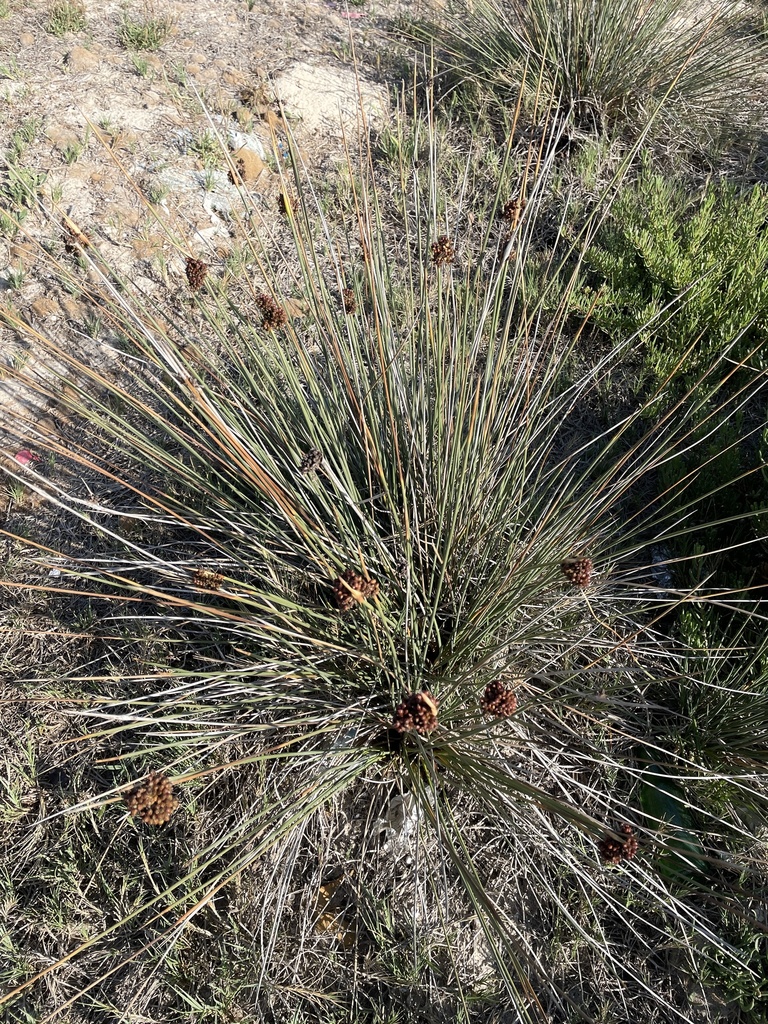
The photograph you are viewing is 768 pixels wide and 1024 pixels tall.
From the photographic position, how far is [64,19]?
12.1 feet

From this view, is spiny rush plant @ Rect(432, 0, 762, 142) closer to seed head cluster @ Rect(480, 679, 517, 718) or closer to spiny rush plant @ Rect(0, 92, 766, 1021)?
spiny rush plant @ Rect(0, 92, 766, 1021)

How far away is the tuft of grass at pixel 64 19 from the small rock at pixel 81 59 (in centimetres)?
16

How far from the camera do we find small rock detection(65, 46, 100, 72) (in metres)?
3.55

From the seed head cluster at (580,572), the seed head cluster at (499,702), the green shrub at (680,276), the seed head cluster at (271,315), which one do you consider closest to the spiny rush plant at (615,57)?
the green shrub at (680,276)

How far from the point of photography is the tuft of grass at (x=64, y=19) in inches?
144

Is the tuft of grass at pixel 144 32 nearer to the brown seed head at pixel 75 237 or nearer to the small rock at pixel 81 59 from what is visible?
the small rock at pixel 81 59

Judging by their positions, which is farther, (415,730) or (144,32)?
(144,32)

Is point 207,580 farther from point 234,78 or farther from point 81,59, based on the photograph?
point 81,59

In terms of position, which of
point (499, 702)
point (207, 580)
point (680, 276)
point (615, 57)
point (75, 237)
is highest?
point (615, 57)

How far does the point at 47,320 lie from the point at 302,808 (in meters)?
2.15

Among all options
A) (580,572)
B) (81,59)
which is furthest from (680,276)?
(81,59)

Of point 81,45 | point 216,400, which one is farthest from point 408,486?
point 81,45

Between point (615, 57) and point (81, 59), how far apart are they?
2.54 meters

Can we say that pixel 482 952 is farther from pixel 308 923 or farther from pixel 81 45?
pixel 81 45
